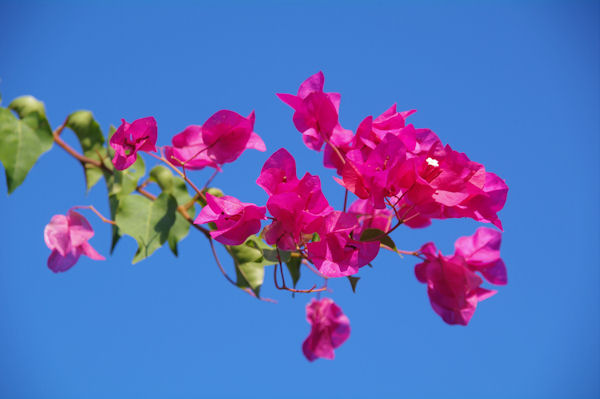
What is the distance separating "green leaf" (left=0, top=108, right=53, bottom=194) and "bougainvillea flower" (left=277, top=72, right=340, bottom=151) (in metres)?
0.35

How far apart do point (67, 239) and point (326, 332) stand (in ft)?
1.62

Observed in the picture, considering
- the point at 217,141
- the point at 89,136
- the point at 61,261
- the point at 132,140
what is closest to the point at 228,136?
the point at 217,141

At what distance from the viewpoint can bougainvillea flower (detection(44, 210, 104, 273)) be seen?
0.82 m

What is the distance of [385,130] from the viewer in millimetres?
631

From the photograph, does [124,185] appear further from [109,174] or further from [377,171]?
[377,171]

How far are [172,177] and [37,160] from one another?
198mm

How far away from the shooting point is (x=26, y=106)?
28.9 inches

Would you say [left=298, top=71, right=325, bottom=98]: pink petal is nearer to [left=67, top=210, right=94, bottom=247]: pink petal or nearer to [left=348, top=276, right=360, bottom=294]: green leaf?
[left=348, top=276, right=360, bottom=294]: green leaf

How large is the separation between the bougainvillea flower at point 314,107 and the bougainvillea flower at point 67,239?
0.43 meters

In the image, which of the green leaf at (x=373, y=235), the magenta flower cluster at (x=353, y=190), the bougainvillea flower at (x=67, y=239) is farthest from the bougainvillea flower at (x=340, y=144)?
the bougainvillea flower at (x=67, y=239)

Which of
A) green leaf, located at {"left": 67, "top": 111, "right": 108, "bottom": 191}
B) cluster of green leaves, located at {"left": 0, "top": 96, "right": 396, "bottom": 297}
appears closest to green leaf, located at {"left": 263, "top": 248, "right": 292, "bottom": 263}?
cluster of green leaves, located at {"left": 0, "top": 96, "right": 396, "bottom": 297}

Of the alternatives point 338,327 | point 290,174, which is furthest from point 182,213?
point 338,327

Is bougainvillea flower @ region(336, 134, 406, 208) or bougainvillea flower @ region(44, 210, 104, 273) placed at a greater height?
bougainvillea flower @ region(336, 134, 406, 208)

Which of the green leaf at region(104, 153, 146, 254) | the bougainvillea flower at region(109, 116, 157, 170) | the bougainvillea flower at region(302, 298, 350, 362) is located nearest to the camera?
the bougainvillea flower at region(109, 116, 157, 170)
